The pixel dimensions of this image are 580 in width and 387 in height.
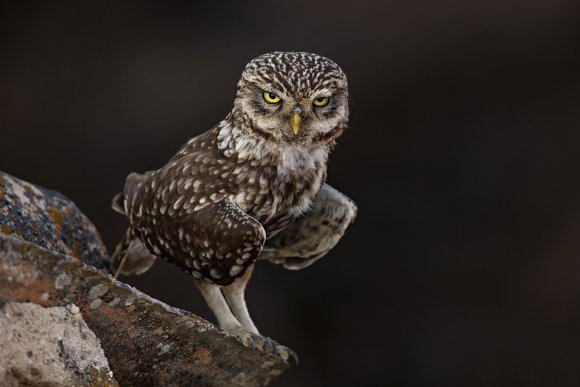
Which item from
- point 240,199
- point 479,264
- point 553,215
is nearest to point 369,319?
point 479,264

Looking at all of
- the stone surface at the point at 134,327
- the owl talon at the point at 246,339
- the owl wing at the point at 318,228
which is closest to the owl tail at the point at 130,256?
the owl wing at the point at 318,228

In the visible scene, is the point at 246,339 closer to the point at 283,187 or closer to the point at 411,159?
the point at 283,187

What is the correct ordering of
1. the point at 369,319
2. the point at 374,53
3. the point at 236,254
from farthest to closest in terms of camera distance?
the point at 369,319 → the point at 374,53 → the point at 236,254

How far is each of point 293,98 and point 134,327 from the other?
1.21 m

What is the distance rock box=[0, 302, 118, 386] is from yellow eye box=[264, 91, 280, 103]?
4.38 ft

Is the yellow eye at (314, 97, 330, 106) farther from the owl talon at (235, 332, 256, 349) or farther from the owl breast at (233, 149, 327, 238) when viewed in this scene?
the owl talon at (235, 332, 256, 349)

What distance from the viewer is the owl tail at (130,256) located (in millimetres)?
5047

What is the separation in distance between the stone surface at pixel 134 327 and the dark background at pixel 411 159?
5289 millimetres

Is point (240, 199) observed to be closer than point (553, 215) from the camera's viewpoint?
Yes

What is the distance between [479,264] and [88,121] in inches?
152

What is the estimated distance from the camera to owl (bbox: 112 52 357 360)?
4.36 meters

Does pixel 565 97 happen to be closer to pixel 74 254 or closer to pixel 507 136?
pixel 507 136

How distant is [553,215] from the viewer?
9602mm

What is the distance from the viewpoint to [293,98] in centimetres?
431
